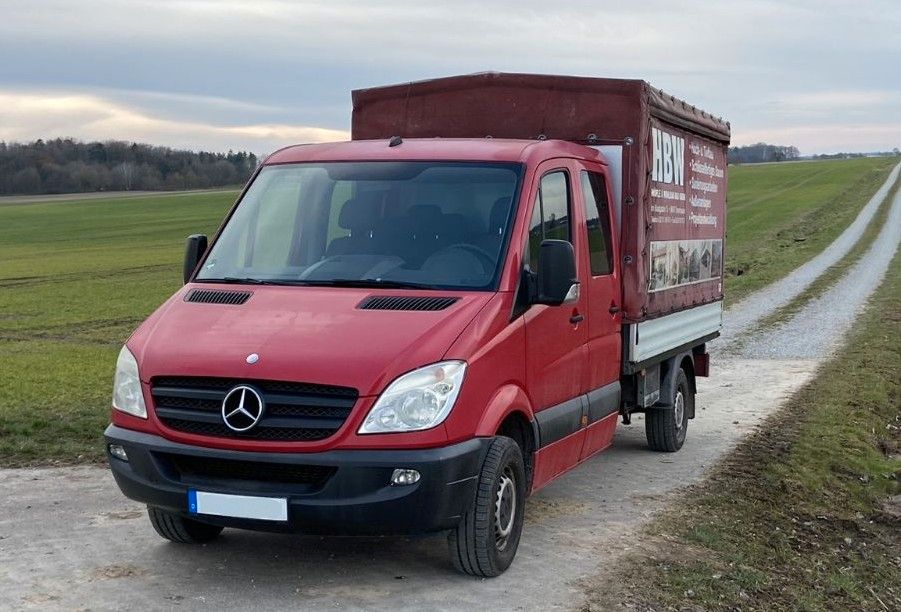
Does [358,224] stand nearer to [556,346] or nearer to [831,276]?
[556,346]

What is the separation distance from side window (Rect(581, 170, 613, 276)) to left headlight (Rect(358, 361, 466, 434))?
7.05 feet

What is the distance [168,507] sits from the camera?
5629 millimetres

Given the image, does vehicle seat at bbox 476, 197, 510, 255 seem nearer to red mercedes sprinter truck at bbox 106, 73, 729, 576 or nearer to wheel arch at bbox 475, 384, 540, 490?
red mercedes sprinter truck at bbox 106, 73, 729, 576

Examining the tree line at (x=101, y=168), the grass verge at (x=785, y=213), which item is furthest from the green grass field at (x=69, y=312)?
the tree line at (x=101, y=168)

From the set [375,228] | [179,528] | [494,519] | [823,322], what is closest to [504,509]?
[494,519]

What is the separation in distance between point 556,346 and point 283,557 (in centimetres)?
191

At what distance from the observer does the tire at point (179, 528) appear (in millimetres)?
6328

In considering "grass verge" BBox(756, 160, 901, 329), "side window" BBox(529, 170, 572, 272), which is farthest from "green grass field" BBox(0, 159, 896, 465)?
"side window" BBox(529, 170, 572, 272)

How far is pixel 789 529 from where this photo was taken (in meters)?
7.62

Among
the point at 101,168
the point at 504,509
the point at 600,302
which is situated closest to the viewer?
the point at 504,509

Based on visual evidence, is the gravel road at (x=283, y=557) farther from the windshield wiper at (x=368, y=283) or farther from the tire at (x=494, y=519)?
the windshield wiper at (x=368, y=283)

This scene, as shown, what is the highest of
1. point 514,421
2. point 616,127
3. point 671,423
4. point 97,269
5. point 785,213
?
point 616,127

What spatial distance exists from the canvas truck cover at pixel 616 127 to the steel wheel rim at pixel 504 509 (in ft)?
7.82

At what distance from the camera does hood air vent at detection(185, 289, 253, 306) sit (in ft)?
20.0
